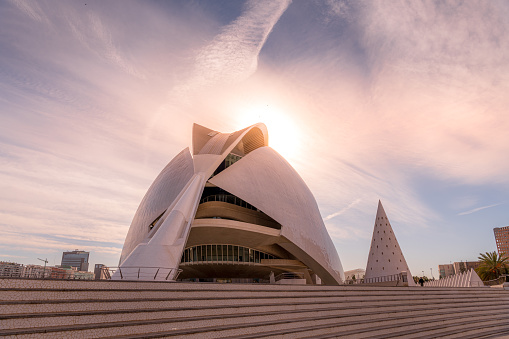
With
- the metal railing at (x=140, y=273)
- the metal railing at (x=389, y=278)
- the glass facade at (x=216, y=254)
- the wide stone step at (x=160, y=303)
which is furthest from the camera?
the glass facade at (x=216, y=254)

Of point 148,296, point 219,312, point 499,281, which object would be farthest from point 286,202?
point 499,281

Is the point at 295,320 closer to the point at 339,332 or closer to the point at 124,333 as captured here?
the point at 339,332

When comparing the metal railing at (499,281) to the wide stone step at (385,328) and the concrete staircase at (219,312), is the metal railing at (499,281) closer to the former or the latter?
the wide stone step at (385,328)

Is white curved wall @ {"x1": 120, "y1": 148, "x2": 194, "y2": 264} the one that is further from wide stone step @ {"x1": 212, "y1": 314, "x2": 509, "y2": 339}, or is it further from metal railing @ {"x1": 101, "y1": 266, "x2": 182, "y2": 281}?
wide stone step @ {"x1": 212, "y1": 314, "x2": 509, "y2": 339}

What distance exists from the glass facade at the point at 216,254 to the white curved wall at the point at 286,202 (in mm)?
3204

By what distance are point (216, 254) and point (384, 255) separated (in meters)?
12.6

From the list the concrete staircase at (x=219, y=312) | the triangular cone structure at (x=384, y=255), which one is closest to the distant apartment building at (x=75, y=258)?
the triangular cone structure at (x=384, y=255)

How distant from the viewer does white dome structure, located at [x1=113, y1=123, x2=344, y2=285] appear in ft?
76.5

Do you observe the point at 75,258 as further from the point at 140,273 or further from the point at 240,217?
the point at 140,273

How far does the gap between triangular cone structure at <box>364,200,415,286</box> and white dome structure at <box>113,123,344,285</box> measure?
9.69 ft

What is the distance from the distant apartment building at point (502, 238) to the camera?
595 feet

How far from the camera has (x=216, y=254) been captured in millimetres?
25438

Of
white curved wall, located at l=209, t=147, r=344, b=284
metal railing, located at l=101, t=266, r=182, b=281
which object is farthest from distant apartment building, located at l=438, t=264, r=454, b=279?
metal railing, located at l=101, t=266, r=182, b=281

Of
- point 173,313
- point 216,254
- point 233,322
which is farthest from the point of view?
point 216,254
